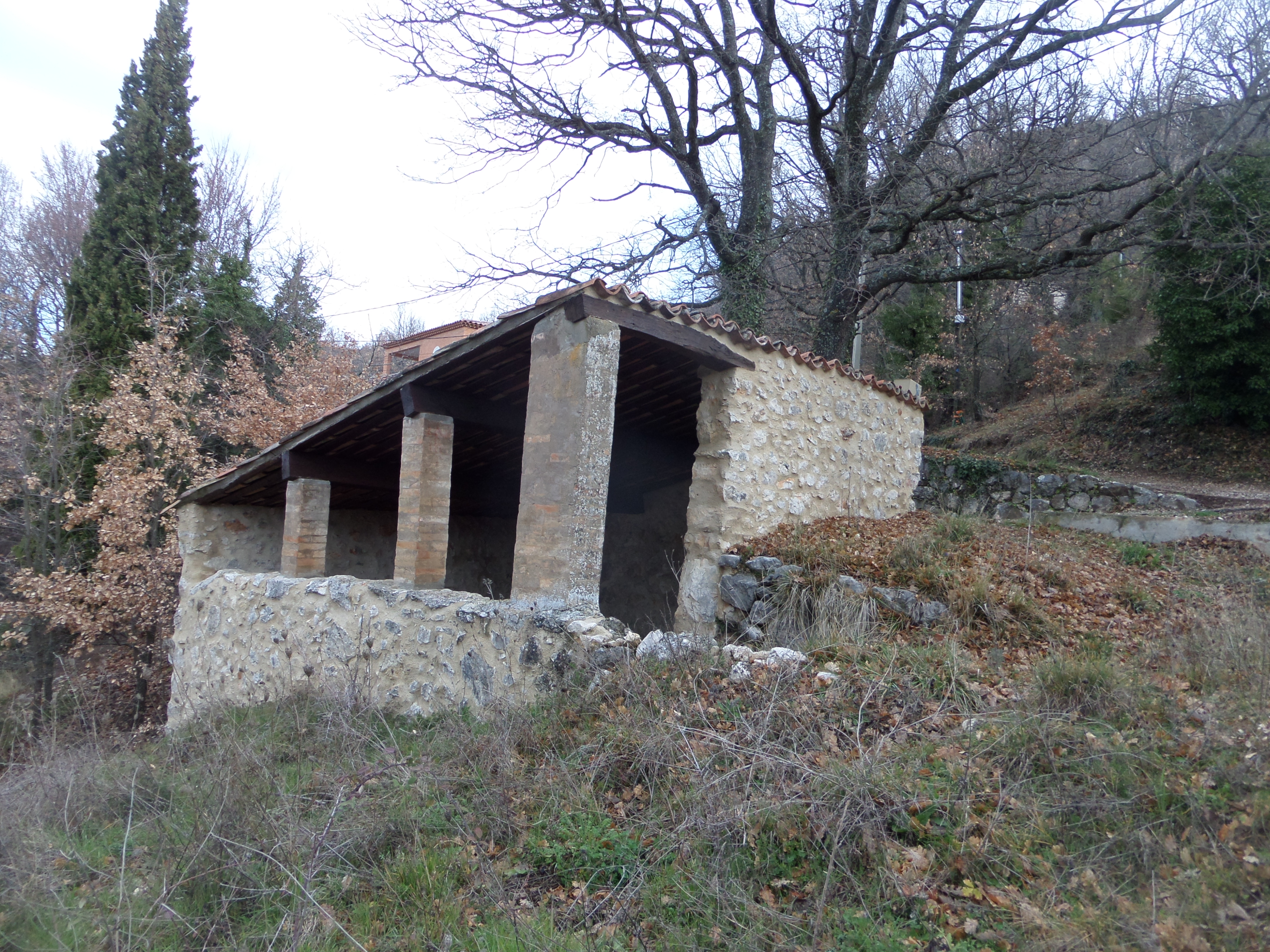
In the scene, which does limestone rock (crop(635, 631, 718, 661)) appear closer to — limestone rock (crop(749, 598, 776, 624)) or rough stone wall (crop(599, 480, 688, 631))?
limestone rock (crop(749, 598, 776, 624))

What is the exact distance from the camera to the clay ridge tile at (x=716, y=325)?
5.72m

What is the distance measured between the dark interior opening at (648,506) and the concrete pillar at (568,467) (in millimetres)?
2257

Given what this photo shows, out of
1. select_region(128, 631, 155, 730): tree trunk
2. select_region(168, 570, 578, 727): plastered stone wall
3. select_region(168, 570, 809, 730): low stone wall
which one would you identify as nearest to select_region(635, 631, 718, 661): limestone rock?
select_region(168, 570, 809, 730): low stone wall

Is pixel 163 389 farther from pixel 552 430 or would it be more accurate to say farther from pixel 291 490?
pixel 552 430

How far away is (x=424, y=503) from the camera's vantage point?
6934mm

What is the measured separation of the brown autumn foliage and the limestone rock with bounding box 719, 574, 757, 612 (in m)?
8.08

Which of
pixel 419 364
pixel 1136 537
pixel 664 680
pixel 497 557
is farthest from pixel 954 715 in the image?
pixel 497 557

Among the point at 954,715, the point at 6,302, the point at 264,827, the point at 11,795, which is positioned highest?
the point at 6,302

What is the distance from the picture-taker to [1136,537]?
902 centimetres

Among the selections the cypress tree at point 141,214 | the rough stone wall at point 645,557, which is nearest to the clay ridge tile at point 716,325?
the rough stone wall at point 645,557

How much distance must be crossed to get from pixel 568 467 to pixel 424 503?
190 cm

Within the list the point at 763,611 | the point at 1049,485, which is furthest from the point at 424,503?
the point at 1049,485

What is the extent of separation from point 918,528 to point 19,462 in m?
13.9

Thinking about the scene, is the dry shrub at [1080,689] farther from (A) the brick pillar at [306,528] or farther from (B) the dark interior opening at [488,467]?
(A) the brick pillar at [306,528]
